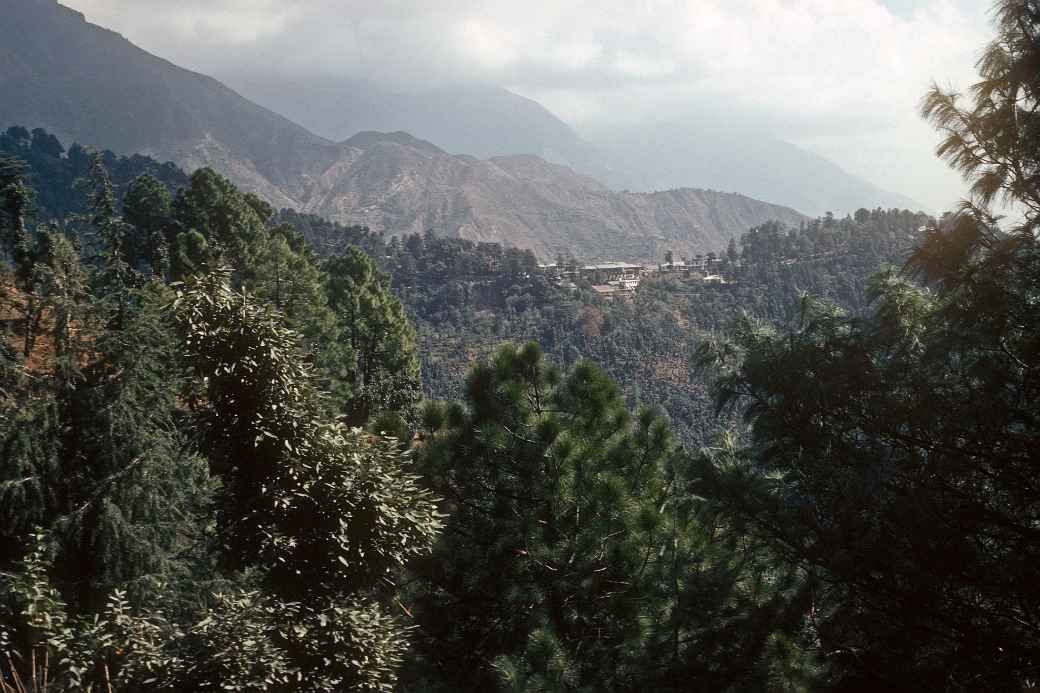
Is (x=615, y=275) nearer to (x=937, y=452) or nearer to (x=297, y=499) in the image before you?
(x=937, y=452)

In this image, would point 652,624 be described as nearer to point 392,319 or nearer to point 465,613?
point 465,613

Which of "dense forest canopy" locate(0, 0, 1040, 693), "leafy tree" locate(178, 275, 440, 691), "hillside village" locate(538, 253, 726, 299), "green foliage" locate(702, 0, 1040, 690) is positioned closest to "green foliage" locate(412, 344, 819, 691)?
"dense forest canopy" locate(0, 0, 1040, 693)

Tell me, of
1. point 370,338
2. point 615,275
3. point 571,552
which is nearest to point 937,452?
point 571,552

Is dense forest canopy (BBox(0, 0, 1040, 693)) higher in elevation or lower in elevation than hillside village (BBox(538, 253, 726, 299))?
lower

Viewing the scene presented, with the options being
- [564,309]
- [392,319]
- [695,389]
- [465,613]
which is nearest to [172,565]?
[465,613]

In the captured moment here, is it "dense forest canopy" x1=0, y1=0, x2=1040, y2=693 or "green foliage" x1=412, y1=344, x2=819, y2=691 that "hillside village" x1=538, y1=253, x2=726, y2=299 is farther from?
"green foliage" x1=412, y1=344, x2=819, y2=691

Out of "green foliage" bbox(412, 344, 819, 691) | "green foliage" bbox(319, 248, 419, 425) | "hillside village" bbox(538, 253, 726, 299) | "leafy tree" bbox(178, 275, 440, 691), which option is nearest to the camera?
"leafy tree" bbox(178, 275, 440, 691)

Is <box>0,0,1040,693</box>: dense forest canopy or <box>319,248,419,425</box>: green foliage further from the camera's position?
<box>319,248,419,425</box>: green foliage

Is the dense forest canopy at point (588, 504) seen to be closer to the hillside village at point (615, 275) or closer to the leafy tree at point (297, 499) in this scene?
the leafy tree at point (297, 499)
